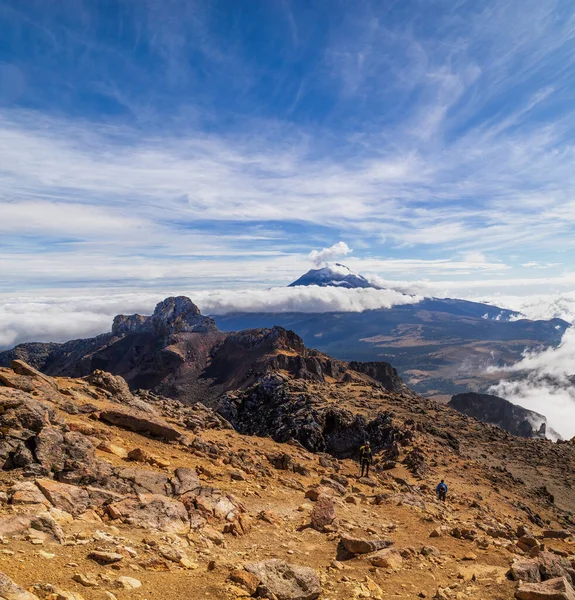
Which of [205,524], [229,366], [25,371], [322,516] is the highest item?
[25,371]

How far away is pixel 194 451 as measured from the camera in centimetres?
2327

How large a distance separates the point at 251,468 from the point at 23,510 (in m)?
13.7

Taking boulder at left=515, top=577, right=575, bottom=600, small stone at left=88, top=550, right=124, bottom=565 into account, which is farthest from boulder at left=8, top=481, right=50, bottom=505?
boulder at left=515, top=577, right=575, bottom=600

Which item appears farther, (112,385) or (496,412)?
(496,412)

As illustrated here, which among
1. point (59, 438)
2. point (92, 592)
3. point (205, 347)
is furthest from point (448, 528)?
point (205, 347)

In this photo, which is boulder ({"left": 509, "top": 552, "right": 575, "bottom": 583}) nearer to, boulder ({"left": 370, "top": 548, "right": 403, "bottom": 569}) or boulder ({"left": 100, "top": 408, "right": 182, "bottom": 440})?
boulder ({"left": 370, "top": 548, "right": 403, "bottom": 569})

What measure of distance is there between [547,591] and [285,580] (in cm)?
702

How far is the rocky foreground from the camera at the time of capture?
9719 mm

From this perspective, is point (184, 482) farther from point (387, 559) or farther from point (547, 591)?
point (547, 591)

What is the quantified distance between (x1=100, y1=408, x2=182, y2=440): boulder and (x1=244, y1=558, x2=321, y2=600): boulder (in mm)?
14961

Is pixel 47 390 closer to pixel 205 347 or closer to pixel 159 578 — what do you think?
pixel 159 578

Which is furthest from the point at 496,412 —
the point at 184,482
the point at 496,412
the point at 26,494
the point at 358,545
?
the point at 26,494

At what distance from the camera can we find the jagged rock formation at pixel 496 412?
178m

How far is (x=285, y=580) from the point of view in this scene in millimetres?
10469
